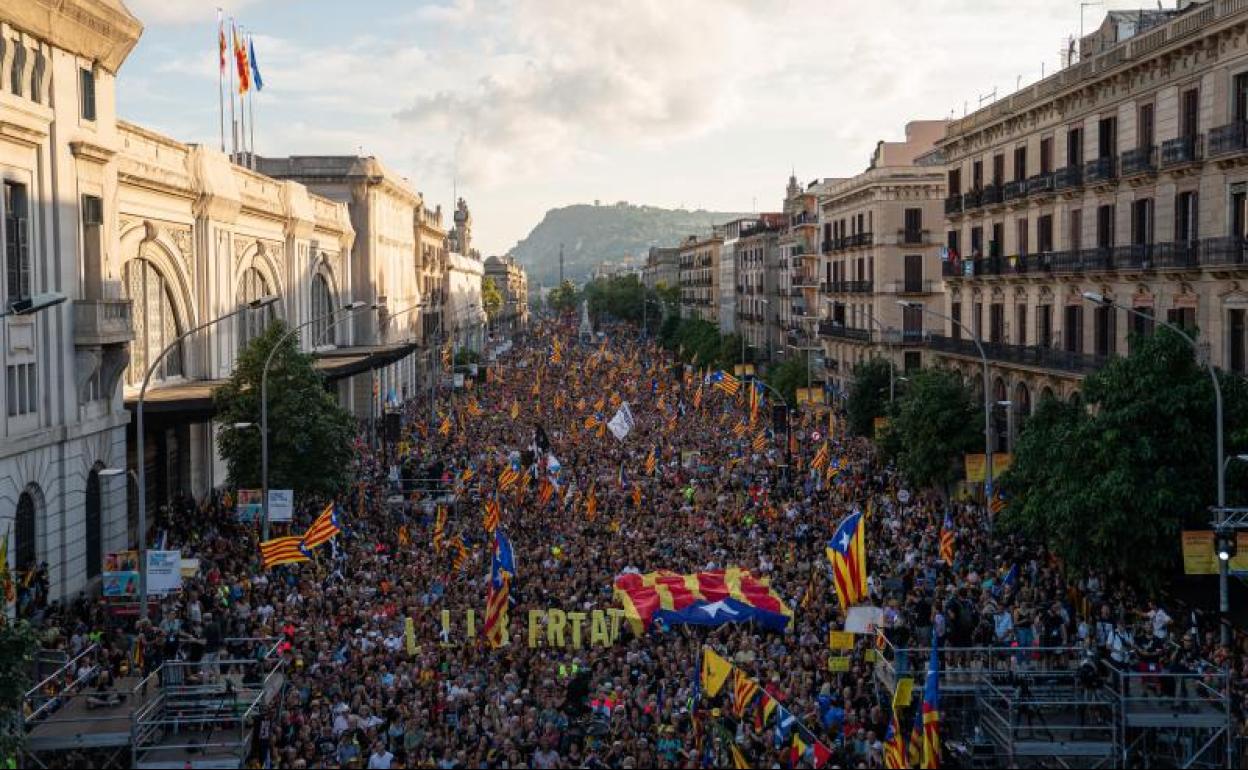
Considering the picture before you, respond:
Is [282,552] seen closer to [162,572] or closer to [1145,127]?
[162,572]

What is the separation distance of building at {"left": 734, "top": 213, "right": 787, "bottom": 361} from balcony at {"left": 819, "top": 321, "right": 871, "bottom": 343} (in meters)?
22.6

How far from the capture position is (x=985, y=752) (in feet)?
75.0

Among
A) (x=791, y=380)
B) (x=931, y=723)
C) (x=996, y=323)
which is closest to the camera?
(x=931, y=723)

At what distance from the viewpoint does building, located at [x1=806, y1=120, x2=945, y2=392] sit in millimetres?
74938

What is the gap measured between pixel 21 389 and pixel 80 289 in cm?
422

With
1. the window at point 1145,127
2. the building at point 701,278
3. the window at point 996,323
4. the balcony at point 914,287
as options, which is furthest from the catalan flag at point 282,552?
the building at point 701,278

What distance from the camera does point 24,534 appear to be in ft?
105

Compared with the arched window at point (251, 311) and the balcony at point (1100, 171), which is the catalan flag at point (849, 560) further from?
the arched window at point (251, 311)

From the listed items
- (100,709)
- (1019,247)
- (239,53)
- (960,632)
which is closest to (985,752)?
(960,632)

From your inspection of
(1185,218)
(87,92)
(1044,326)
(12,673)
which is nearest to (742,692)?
(12,673)

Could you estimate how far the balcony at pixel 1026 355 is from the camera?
45.4 m

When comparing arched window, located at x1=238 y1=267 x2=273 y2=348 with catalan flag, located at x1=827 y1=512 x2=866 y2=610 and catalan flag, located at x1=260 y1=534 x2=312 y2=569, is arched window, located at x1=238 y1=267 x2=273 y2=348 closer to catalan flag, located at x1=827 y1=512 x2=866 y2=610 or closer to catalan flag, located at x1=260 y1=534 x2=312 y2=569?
catalan flag, located at x1=260 y1=534 x2=312 y2=569

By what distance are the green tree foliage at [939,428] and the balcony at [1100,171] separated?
7547 mm

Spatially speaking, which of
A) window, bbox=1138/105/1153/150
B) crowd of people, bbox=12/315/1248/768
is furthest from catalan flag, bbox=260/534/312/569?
window, bbox=1138/105/1153/150
